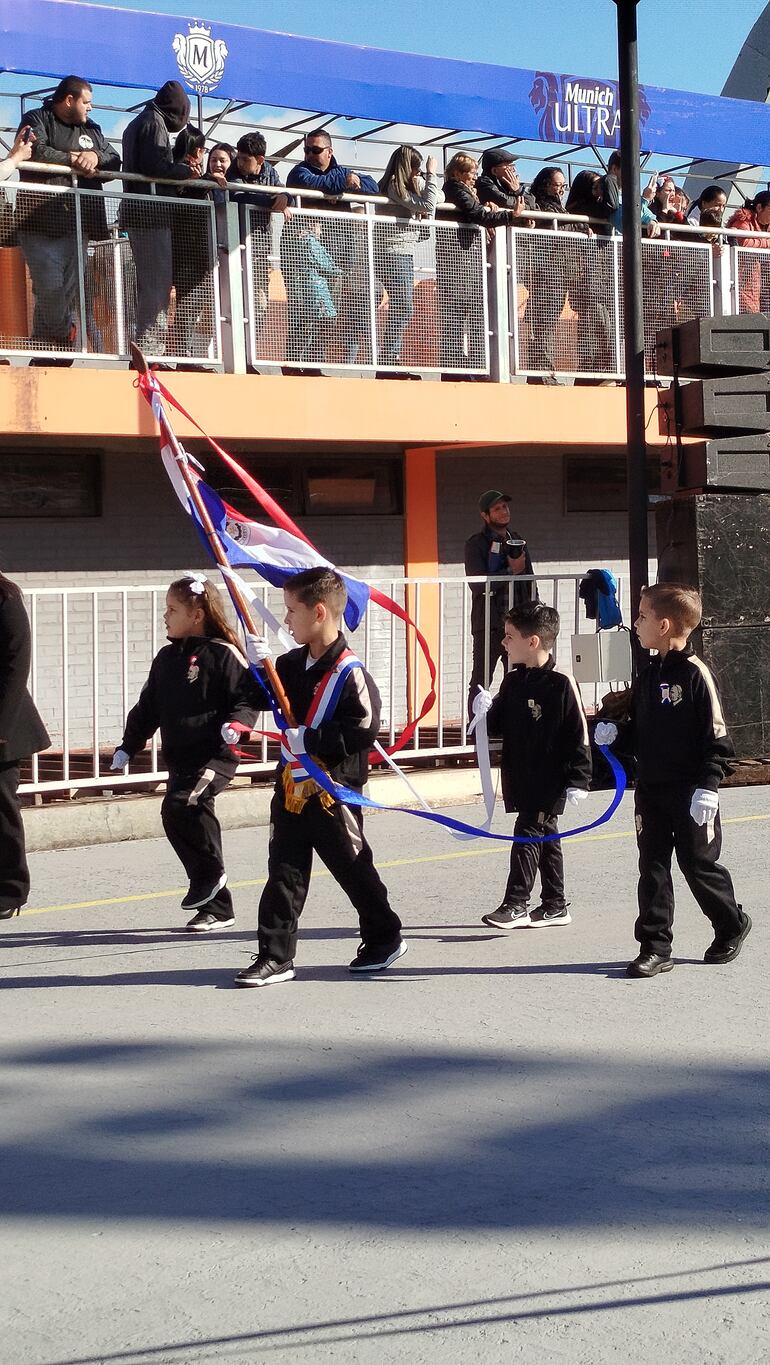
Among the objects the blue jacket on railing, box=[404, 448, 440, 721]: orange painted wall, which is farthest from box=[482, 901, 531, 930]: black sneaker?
box=[404, 448, 440, 721]: orange painted wall

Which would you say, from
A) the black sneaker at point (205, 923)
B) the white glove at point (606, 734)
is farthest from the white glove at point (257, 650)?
the black sneaker at point (205, 923)

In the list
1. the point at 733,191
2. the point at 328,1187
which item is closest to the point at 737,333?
the point at 733,191

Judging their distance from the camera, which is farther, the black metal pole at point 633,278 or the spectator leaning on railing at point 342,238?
the spectator leaning on railing at point 342,238

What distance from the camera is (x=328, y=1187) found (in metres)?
4.33

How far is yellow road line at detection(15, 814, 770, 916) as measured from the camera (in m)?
8.34

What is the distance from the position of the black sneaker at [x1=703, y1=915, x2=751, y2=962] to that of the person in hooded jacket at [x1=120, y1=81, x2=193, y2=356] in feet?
23.3

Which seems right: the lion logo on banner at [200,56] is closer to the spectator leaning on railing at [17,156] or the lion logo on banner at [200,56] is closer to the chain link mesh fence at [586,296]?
the spectator leaning on railing at [17,156]

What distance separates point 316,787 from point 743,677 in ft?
19.5

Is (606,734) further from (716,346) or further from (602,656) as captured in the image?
(716,346)

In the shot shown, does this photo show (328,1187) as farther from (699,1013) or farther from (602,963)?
(602,963)

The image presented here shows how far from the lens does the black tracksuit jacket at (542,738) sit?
292 inches

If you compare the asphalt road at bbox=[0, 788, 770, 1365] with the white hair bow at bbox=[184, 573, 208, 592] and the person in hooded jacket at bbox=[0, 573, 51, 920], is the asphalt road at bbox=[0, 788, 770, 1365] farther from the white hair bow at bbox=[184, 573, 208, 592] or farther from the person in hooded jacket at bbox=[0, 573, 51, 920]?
the white hair bow at bbox=[184, 573, 208, 592]

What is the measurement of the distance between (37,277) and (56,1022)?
23.2ft

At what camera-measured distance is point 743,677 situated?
1180cm
